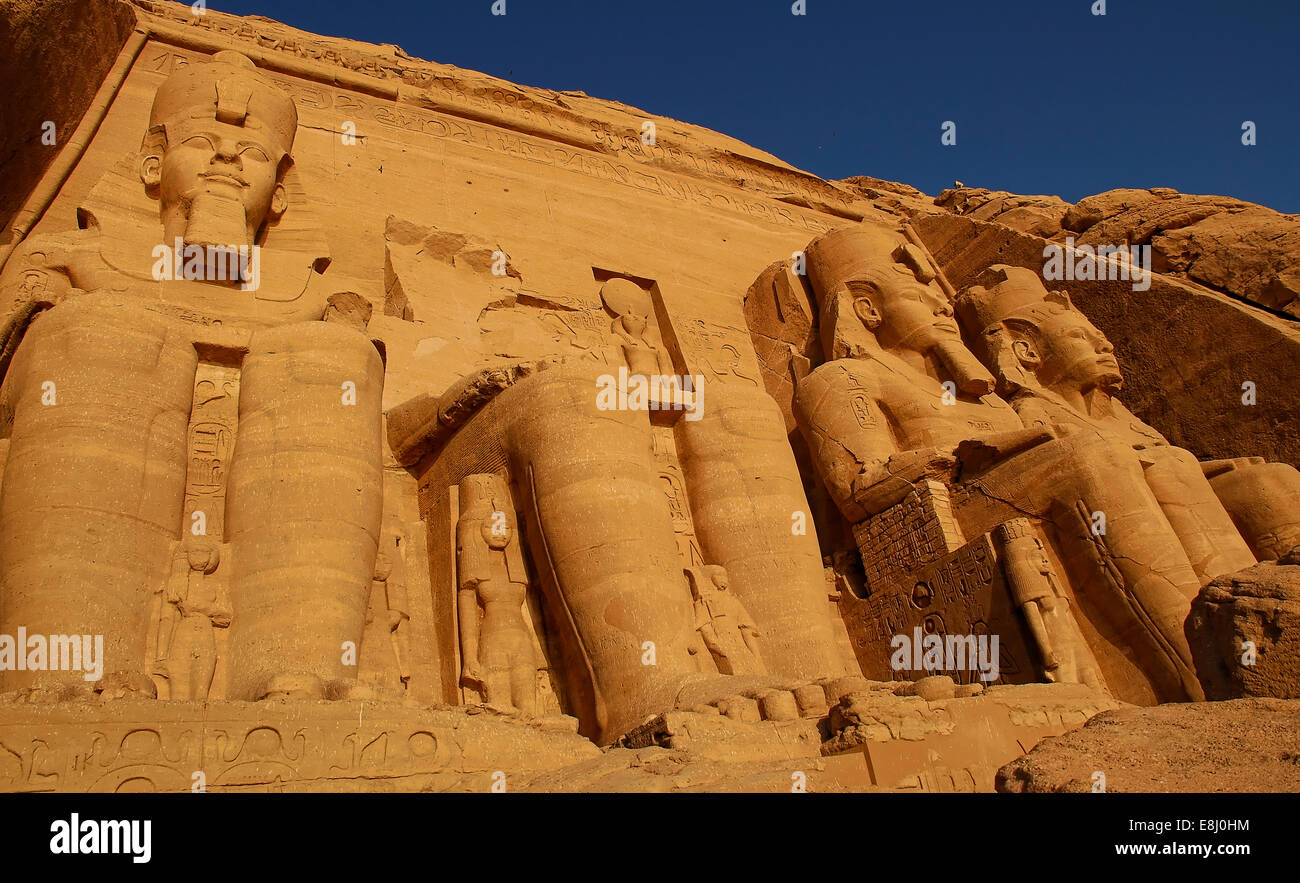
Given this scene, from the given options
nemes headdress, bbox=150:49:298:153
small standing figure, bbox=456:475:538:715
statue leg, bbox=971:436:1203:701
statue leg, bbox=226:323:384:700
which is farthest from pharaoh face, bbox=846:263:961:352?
statue leg, bbox=226:323:384:700

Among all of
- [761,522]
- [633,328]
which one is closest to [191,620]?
[761,522]

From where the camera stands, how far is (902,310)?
747 centimetres

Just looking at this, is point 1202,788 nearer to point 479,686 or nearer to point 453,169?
point 479,686

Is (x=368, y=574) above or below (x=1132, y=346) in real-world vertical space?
below

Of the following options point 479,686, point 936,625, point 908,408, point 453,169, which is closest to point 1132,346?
point 908,408

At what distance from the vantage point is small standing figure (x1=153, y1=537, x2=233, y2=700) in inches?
144

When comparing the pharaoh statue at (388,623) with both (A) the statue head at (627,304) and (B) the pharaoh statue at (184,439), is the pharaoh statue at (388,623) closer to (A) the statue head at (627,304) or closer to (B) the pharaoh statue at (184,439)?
(B) the pharaoh statue at (184,439)

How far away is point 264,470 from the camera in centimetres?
419

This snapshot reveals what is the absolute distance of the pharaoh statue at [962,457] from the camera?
512 cm

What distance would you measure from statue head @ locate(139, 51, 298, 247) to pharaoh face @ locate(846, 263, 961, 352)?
Answer: 12.2 feet

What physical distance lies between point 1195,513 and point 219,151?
17.3 ft

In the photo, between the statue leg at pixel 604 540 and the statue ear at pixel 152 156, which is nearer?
the statue leg at pixel 604 540

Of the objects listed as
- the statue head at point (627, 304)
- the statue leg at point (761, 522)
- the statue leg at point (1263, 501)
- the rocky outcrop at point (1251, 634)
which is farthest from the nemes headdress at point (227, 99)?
the statue leg at point (1263, 501)
